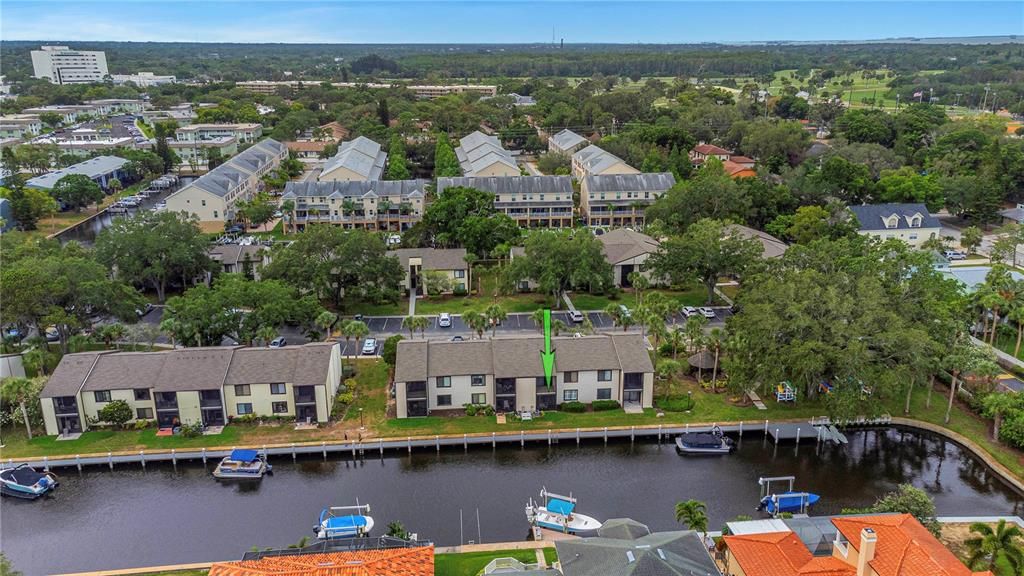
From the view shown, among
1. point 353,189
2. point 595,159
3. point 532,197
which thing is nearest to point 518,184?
point 532,197

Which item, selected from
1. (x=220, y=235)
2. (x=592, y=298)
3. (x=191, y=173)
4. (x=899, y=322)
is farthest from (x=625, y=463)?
(x=191, y=173)

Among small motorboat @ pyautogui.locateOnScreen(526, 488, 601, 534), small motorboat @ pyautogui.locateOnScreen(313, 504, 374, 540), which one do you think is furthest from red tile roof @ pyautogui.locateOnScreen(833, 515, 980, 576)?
small motorboat @ pyautogui.locateOnScreen(313, 504, 374, 540)

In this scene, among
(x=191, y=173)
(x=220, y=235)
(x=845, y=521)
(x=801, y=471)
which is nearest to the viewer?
(x=845, y=521)

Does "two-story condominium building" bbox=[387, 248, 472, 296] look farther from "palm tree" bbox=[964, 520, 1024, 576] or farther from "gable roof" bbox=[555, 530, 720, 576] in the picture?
"palm tree" bbox=[964, 520, 1024, 576]

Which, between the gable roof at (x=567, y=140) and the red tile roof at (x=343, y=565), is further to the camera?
the gable roof at (x=567, y=140)

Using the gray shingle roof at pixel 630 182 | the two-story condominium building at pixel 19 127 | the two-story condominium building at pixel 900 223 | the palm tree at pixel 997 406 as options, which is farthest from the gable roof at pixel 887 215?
the two-story condominium building at pixel 19 127

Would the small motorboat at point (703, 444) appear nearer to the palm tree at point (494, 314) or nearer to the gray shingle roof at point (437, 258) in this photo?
the palm tree at point (494, 314)

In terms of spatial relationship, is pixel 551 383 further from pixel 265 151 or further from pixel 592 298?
pixel 265 151
